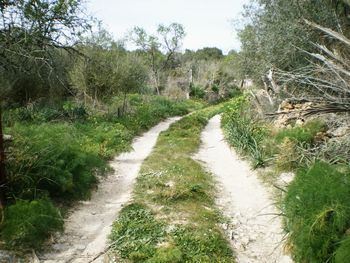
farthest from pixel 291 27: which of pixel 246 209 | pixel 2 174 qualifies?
pixel 2 174

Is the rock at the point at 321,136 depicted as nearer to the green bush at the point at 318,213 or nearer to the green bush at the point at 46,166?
the green bush at the point at 318,213

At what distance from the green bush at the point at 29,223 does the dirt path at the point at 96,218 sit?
11.4 inches

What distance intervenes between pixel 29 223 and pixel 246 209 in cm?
433

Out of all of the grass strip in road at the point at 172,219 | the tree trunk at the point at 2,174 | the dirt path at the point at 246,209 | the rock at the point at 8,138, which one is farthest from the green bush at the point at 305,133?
the tree trunk at the point at 2,174

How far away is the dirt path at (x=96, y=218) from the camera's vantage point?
5797 mm

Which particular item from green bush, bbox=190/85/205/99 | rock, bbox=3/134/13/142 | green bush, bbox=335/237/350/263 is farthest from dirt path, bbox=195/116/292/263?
green bush, bbox=190/85/205/99

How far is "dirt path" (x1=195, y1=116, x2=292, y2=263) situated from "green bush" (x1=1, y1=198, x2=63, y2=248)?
10.4 ft

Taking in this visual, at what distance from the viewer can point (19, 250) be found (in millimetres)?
5613

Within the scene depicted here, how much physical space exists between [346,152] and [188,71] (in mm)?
33170

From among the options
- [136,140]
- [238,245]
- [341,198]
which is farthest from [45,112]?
[341,198]

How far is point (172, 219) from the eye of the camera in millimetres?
6871

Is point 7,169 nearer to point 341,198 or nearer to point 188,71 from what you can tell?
point 341,198

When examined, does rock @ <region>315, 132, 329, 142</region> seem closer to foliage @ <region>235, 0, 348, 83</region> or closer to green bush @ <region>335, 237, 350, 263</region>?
foliage @ <region>235, 0, 348, 83</region>

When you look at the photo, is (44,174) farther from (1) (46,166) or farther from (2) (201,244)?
(2) (201,244)
